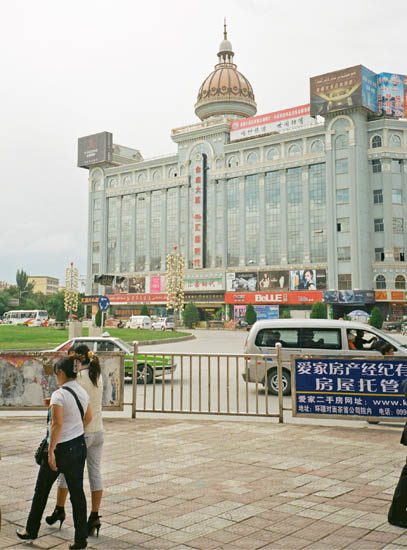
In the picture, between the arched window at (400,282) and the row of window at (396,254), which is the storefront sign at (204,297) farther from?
the arched window at (400,282)

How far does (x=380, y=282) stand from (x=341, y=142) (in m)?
16.4

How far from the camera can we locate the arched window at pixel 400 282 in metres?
53.4

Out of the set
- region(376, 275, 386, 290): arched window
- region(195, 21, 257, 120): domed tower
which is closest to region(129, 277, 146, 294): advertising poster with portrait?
region(195, 21, 257, 120): domed tower

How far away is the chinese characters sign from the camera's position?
861cm

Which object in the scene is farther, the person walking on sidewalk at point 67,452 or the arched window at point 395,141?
the arched window at point 395,141

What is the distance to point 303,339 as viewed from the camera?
12297 millimetres

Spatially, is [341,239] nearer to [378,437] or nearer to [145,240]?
[145,240]

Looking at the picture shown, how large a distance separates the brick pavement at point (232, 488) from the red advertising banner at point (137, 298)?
60719 millimetres

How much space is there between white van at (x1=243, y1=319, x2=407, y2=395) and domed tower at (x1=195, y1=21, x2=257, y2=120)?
206 feet

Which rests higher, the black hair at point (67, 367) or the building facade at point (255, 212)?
the building facade at point (255, 212)

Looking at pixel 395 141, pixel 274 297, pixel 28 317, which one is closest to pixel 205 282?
pixel 274 297

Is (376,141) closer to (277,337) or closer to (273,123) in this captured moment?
(273,123)

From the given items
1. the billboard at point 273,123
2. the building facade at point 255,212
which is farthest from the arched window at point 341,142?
the billboard at point 273,123

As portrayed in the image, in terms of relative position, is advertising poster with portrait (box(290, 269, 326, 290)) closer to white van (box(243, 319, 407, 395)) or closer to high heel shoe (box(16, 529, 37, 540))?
white van (box(243, 319, 407, 395))
